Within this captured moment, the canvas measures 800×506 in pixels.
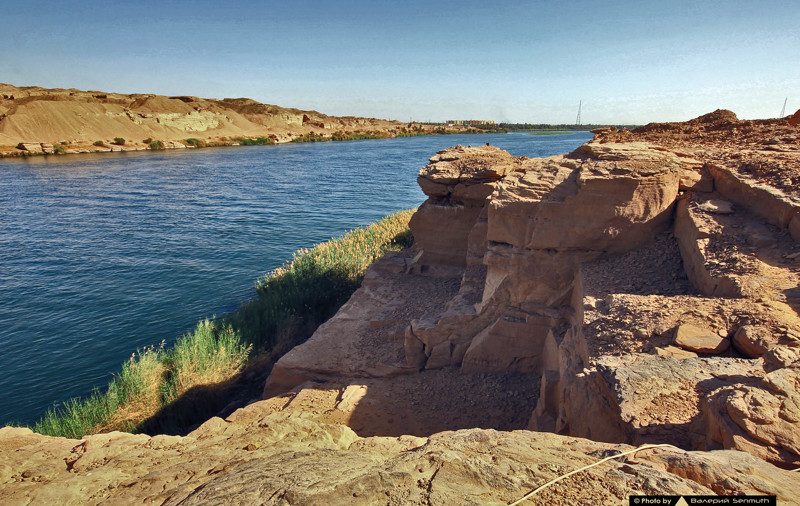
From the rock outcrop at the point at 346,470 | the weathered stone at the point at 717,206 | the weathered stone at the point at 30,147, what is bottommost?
the rock outcrop at the point at 346,470

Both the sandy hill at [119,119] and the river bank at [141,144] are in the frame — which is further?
the sandy hill at [119,119]

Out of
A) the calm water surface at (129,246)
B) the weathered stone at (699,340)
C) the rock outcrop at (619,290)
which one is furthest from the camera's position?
the calm water surface at (129,246)

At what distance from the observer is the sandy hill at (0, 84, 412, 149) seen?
156 feet

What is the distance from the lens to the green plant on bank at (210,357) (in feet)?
23.7

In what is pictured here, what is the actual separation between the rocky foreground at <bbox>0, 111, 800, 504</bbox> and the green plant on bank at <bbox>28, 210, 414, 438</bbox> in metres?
1.47

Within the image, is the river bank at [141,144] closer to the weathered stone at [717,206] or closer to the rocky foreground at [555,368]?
the rocky foreground at [555,368]

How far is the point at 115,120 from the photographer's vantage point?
55.4m

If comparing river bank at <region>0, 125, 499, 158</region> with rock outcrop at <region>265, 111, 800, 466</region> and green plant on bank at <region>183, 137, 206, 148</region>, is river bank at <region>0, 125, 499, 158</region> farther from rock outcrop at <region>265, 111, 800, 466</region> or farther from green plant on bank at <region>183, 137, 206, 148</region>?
rock outcrop at <region>265, 111, 800, 466</region>

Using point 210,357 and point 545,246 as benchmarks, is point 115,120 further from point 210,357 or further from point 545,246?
point 545,246

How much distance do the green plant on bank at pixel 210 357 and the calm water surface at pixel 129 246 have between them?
1.25m

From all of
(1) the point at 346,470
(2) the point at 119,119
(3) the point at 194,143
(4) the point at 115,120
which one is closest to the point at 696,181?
(1) the point at 346,470

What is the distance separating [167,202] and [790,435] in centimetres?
2740

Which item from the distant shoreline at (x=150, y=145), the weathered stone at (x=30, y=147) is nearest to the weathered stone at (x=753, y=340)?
the distant shoreline at (x=150, y=145)

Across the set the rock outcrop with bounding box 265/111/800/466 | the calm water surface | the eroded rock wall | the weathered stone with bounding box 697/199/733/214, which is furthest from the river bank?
the weathered stone with bounding box 697/199/733/214
